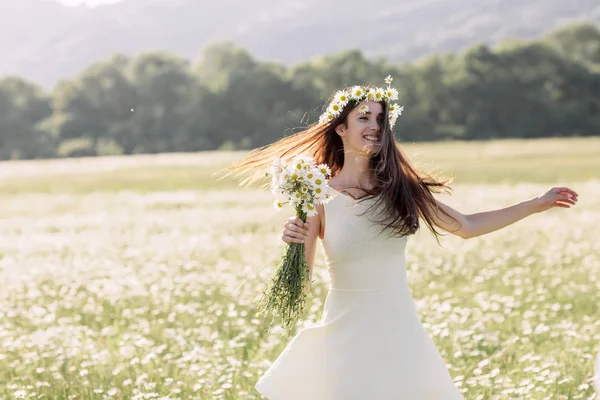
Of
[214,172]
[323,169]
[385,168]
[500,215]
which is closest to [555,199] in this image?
[500,215]

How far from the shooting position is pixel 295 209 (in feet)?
17.3

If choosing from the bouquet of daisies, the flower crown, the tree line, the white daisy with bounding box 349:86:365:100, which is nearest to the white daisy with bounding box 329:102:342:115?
the flower crown

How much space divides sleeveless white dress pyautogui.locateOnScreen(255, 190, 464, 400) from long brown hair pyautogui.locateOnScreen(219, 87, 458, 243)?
0.12 metres

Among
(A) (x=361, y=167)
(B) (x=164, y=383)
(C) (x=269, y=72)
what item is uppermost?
(C) (x=269, y=72)

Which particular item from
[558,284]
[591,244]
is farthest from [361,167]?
[591,244]

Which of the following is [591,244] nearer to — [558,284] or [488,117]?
[558,284]

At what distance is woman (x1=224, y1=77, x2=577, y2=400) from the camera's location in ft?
16.8

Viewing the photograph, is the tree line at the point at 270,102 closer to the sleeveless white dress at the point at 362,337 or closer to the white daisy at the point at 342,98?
the white daisy at the point at 342,98

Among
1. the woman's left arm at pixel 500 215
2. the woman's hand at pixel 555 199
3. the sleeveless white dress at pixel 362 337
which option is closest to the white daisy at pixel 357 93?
the sleeveless white dress at pixel 362 337

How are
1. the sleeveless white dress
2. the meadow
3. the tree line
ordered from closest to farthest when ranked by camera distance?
the sleeveless white dress → the meadow → the tree line

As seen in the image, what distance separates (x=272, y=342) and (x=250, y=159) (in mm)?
3451

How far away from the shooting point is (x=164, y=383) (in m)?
7.66

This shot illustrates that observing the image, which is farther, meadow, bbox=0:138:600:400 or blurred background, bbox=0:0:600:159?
blurred background, bbox=0:0:600:159

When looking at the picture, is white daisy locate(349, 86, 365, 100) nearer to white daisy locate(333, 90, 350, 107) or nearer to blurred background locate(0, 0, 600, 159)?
white daisy locate(333, 90, 350, 107)
